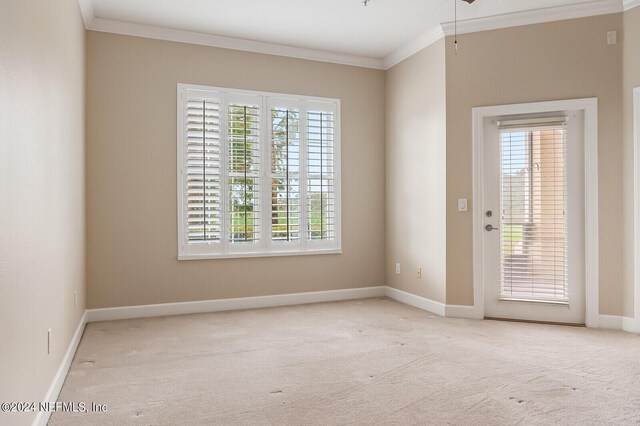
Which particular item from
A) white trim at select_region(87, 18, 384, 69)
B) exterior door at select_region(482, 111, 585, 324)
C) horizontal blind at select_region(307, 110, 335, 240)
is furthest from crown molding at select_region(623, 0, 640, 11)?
horizontal blind at select_region(307, 110, 335, 240)

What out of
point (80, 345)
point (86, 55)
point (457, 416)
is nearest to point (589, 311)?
point (457, 416)

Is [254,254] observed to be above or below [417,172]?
below

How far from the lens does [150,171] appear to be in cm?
456

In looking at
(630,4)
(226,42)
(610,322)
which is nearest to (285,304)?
(226,42)

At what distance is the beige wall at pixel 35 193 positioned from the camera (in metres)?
1.77

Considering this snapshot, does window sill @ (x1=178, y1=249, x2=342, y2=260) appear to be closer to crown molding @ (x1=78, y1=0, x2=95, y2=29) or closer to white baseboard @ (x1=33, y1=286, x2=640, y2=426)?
white baseboard @ (x1=33, y1=286, x2=640, y2=426)

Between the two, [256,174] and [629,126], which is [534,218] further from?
[256,174]

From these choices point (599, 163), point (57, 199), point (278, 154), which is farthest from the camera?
point (278, 154)

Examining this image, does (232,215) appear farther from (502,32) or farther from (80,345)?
(502,32)

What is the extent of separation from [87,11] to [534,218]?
4.57 metres

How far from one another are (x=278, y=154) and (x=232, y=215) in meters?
0.87

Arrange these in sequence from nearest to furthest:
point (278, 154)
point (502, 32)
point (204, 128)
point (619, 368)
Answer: point (619, 368)
point (502, 32)
point (204, 128)
point (278, 154)

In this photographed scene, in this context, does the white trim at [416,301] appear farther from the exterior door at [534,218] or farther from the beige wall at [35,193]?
the beige wall at [35,193]

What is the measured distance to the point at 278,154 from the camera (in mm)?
5109
